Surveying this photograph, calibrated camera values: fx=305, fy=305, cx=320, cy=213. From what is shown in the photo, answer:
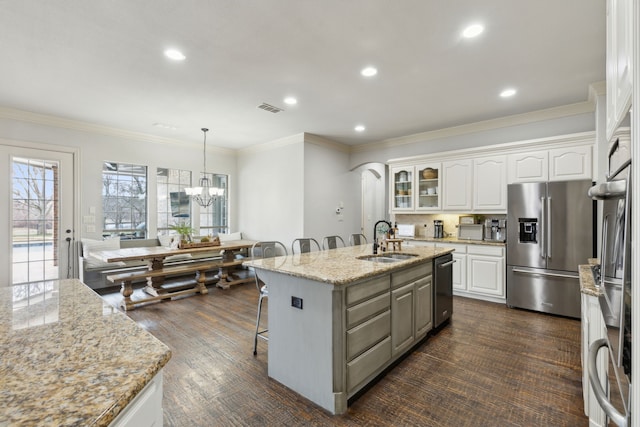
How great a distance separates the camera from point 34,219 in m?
4.60

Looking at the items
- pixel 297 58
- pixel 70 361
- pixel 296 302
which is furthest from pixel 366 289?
pixel 297 58

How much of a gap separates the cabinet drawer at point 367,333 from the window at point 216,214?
5.25 meters

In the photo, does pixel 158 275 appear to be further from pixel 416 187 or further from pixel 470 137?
pixel 470 137

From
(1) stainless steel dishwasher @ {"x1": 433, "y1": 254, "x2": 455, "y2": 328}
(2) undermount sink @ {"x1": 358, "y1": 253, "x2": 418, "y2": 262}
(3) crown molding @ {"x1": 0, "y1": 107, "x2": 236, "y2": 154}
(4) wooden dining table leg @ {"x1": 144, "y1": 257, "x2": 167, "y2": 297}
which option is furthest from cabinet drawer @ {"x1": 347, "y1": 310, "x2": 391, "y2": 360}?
(3) crown molding @ {"x1": 0, "y1": 107, "x2": 236, "y2": 154}

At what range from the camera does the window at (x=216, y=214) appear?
6.70 m

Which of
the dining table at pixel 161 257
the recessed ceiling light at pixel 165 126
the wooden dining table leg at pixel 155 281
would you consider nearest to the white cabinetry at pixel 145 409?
the dining table at pixel 161 257

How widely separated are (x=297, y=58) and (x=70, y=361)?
112 inches

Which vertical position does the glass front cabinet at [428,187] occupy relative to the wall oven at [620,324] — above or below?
above

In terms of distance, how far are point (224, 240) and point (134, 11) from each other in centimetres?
491

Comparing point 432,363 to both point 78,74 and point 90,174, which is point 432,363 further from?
point 90,174

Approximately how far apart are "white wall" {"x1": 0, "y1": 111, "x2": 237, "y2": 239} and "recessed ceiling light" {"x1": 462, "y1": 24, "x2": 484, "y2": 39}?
16.6 ft

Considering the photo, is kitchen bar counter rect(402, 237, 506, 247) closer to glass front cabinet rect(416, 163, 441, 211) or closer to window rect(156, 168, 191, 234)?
glass front cabinet rect(416, 163, 441, 211)

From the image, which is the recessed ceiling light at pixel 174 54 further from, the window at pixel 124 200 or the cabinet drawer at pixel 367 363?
the window at pixel 124 200

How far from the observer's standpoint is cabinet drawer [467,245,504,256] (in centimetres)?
430
